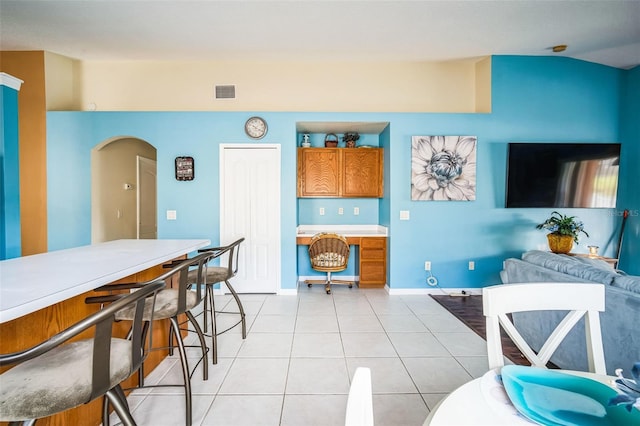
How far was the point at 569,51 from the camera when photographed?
12.7 feet

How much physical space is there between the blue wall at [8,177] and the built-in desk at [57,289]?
1641 mm

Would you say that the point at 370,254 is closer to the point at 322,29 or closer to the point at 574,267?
the point at 574,267

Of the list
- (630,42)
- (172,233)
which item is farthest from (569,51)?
(172,233)

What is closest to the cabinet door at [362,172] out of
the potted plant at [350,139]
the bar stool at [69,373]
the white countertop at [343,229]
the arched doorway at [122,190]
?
the potted plant at [350,139]

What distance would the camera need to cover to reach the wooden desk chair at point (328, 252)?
Result: 4.00 metres

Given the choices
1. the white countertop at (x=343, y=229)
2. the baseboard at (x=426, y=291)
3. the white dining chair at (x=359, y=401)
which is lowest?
the baseboard at (x=426, y=291)

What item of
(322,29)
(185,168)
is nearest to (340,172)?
(322,29)

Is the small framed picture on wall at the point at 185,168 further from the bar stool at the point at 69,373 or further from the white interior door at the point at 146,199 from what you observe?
the bar stool at the point at 69,373

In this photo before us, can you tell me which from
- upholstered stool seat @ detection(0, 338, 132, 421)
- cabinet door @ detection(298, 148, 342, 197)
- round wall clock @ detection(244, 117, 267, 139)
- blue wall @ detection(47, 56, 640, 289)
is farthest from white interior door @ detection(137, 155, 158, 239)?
upholstered stool seat @ detection(0, 338, 132, 421)

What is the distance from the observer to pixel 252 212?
4062 millimetres

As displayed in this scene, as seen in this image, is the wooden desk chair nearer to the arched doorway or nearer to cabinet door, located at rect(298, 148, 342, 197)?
cabinet door, located at rect(298, 148, 342, 197)

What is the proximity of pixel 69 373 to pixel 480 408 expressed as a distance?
4.23 feet

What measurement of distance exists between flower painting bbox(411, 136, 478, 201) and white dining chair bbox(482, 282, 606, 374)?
9.86 feet

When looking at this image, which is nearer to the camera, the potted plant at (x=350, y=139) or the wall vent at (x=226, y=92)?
the wall vent at (x=226, y=92)
